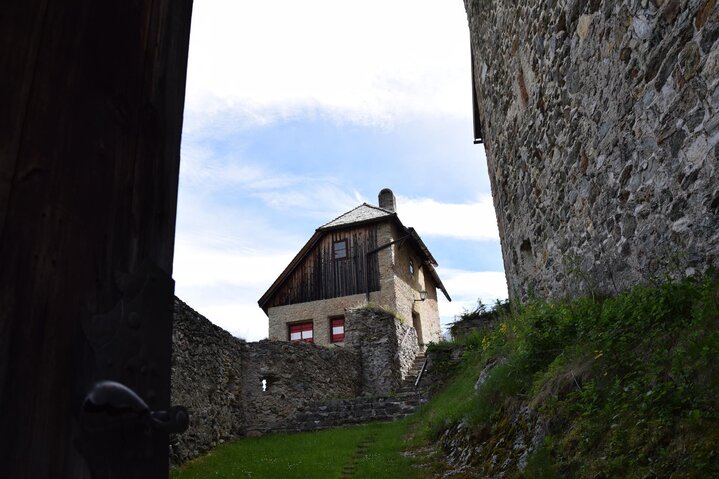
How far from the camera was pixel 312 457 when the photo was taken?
29.6ft

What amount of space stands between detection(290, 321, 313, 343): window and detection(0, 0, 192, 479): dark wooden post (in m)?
22.0

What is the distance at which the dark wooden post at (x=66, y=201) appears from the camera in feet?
2.80

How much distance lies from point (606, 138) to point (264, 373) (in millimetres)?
11553

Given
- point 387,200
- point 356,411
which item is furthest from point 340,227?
point 356,411

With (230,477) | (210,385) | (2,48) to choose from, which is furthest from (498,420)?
(210,385)

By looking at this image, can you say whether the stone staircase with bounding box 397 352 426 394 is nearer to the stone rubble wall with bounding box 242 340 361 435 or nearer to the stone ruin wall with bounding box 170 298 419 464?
the stone ruin wall with bounding box 170 298 419 464

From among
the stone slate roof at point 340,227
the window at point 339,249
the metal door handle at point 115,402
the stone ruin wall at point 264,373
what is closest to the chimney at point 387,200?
the stone slate roof at point 340,227

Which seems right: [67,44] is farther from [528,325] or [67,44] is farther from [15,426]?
[528,325]

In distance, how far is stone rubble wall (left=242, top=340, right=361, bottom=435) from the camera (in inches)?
553

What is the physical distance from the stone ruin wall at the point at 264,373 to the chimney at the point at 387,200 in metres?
7.49

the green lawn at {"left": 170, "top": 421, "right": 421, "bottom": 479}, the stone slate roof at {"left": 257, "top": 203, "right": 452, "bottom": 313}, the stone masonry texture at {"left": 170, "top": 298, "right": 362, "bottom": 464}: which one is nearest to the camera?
the green lawn at {"left": 170, "top": 421, "right": 421, "bottom": 479}

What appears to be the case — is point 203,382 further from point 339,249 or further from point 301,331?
point 339,249

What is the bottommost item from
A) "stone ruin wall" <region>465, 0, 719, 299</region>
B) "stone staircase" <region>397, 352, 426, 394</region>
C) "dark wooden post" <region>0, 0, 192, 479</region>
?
"dark wooden post" <region>0, 0, 192, 479</region>

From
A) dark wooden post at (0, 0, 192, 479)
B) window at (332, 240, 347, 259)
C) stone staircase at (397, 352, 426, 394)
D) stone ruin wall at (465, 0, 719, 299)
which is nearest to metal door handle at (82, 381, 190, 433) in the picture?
dark wooden post at (0, 0, 192, 479)
